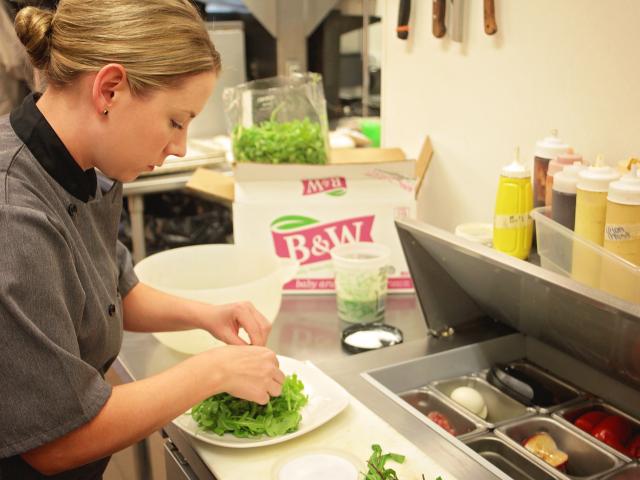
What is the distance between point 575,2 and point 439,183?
619 millimetres

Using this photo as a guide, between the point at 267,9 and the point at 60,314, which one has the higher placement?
the point at 267,9

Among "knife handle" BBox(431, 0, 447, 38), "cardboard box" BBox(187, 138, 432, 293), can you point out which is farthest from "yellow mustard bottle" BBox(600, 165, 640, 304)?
"knife handle" BBox(431, 0, 447, 38)

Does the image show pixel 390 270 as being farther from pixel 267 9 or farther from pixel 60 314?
pixel 267 9

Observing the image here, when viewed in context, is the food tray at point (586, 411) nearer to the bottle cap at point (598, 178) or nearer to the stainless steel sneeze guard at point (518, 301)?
the stainless steel sneeze guard at point (518, 301)

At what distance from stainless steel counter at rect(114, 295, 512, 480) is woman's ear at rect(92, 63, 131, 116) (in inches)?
22.2

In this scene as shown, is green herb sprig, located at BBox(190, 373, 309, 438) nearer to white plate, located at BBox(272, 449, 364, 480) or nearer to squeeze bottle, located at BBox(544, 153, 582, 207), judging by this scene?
white plate, located at BBox(272, 449, 364, 480)

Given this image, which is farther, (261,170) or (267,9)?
(267,9)

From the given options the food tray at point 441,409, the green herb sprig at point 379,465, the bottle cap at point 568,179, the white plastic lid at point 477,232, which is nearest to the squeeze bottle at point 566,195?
the bottle cap at point 568,179

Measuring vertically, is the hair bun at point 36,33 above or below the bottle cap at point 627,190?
above

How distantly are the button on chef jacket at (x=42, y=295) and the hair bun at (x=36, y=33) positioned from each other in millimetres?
59

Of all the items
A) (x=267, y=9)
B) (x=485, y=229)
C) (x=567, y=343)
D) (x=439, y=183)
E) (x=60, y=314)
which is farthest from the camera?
(x=267, y=9)

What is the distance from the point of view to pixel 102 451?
2.89 ft

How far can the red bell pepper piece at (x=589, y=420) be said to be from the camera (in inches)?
47.4

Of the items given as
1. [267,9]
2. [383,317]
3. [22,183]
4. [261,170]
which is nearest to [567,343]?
[383,317]
